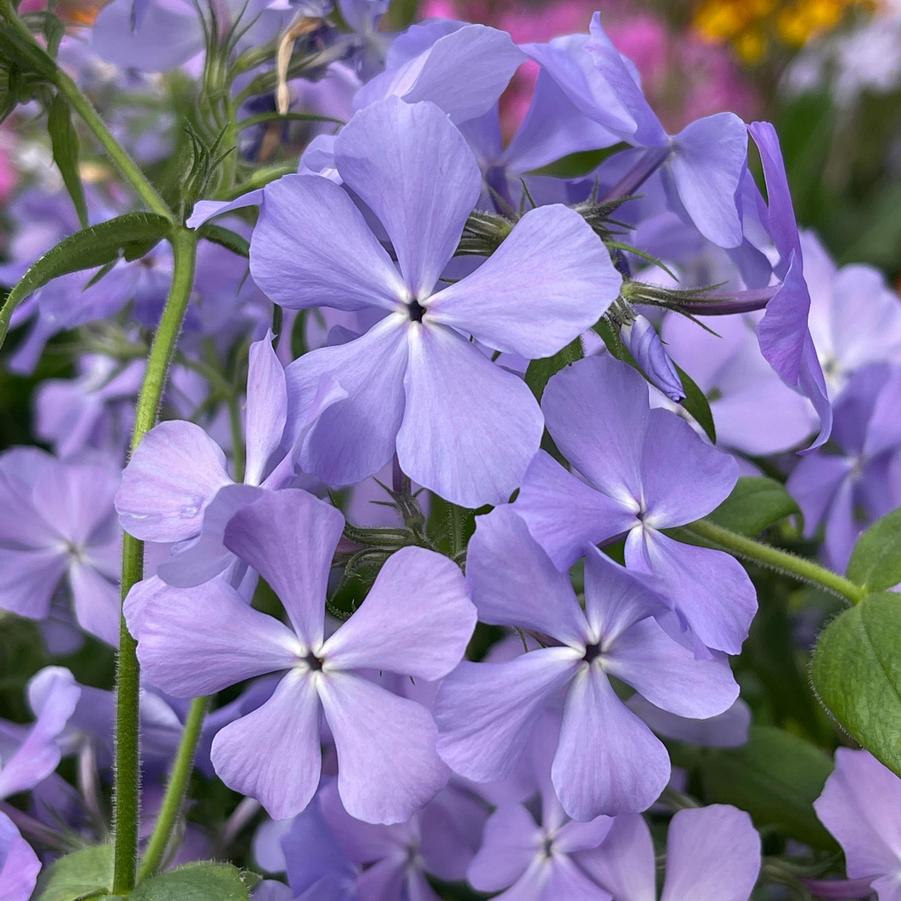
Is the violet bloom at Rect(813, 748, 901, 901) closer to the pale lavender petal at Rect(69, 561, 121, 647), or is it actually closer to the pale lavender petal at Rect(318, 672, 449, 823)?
the pale lavender petal at Rect(318, 672, 449, 823)

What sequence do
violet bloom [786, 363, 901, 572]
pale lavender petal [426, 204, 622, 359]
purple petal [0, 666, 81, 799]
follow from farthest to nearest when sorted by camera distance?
violet bloom [786, 363, 901, 572]
purple petal [0, 666, 81, 799]
pale lavender petal [426, 204, 622, 359]

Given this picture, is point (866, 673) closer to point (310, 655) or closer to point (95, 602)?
point (310, 655)

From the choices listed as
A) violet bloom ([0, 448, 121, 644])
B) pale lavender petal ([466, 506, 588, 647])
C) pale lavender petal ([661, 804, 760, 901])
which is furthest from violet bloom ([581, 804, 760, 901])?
violet bloom ([0, 448, 121, 644])

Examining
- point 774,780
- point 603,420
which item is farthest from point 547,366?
point 774,780

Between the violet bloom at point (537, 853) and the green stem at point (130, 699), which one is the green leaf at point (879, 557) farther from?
the green stem at point (130, 699)

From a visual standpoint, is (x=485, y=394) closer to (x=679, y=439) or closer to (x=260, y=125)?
(x=679, y=439)

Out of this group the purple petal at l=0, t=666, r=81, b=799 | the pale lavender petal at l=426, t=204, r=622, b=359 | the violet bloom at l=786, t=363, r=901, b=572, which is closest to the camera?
the pale lavender petal at l=426, t=204, r=622, b=359
